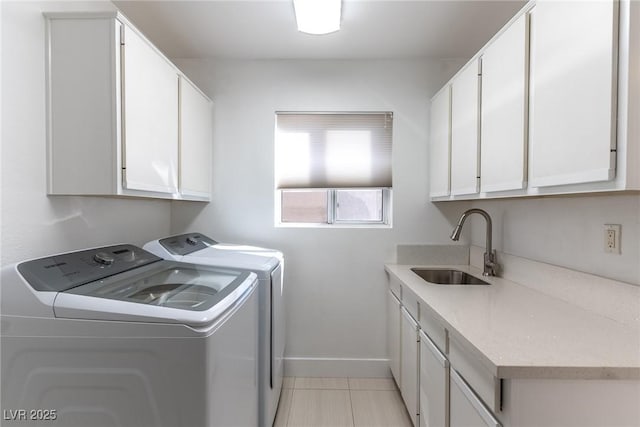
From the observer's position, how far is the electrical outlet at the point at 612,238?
1301 mm

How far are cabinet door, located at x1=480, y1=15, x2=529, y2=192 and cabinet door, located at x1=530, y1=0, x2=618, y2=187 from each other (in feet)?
0.16

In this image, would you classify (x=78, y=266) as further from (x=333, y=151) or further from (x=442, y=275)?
(x=442, y=275)

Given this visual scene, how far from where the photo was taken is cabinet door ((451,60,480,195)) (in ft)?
5.85

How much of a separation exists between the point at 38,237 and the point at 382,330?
2266 millimetres

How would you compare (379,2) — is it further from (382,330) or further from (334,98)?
(382,330)

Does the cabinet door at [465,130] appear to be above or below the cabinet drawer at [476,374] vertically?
above

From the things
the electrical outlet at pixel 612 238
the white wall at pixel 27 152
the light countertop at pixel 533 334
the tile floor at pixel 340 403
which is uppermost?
the white wall at pixel 27 152

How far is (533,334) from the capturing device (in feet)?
3.67

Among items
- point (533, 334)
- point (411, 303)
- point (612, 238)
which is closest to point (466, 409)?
point (533, 334)

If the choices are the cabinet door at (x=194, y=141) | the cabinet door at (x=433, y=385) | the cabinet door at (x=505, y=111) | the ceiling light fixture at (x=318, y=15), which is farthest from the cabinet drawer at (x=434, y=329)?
the ceiling light fixture at (x=318, y=15)

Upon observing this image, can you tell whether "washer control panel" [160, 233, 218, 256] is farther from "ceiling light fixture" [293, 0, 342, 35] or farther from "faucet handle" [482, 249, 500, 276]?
"faucet handle" [482, 249, 500, 276]

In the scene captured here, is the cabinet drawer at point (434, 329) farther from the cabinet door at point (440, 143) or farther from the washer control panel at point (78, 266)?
the washer control panel at point (78, 266)

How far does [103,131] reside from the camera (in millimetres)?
1395

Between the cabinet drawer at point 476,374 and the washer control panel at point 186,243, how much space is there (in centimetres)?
155
